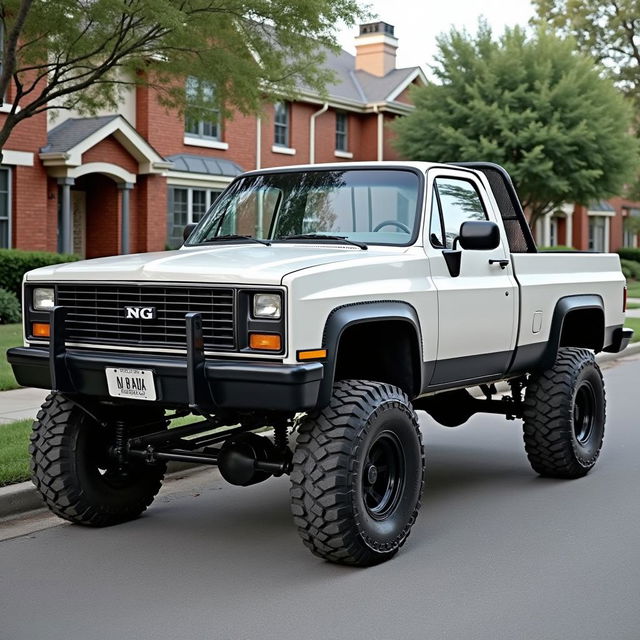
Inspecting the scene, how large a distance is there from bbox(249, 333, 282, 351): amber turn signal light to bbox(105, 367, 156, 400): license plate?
0.58 metres

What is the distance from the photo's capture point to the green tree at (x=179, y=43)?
43.9 ft

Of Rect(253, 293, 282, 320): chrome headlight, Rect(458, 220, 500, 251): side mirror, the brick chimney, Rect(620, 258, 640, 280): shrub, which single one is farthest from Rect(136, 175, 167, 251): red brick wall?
Rect(620, 258, 640, 280): shrub

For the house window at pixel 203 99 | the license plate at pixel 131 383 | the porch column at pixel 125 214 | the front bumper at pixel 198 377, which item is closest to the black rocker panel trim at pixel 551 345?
the front bumper at pixel 198 377

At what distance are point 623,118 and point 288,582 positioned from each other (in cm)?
2901

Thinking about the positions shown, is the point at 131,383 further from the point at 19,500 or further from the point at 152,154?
the point at 152,154

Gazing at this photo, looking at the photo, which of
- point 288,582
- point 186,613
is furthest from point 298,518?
point 186,613

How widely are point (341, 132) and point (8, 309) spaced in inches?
692

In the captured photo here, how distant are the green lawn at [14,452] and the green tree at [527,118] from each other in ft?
74.7

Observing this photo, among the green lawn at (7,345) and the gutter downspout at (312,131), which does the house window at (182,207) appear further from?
the green lawn at (7,345)

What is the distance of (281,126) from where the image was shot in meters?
31.4

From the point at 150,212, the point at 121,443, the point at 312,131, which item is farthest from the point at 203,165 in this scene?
the point at 121,443

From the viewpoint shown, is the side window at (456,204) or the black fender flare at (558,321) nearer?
the side window at (456,204)

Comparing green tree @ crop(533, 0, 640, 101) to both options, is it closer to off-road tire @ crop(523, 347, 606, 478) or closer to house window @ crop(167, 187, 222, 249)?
house window @ crop(167, 187, 222, 249)

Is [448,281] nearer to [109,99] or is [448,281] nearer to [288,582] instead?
[288,582]
